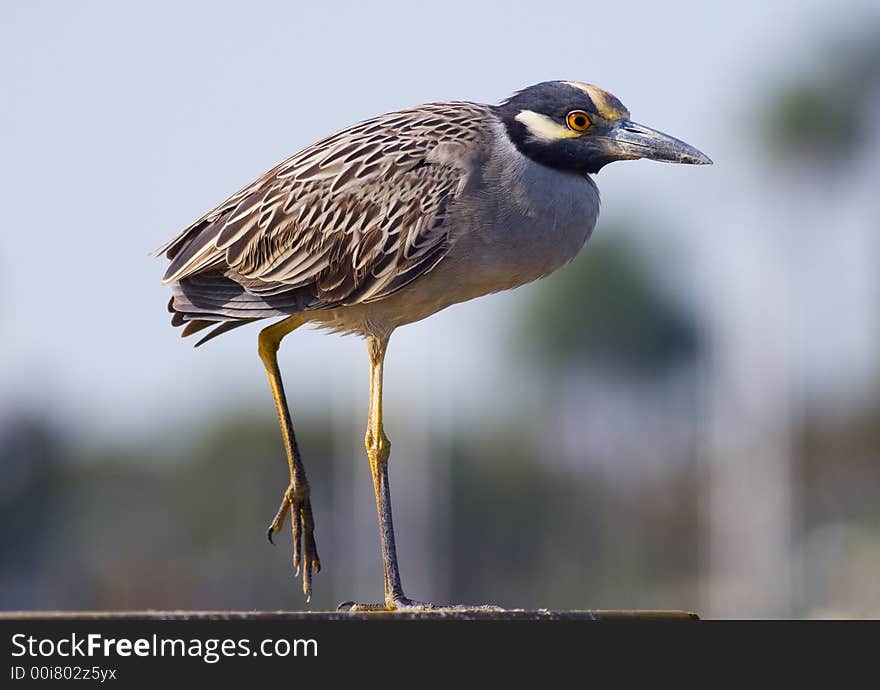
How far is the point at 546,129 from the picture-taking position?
12.9 m

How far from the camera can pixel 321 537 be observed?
3565 inches

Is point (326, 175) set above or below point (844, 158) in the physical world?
above

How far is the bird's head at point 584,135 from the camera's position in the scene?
→ 12.9 meters

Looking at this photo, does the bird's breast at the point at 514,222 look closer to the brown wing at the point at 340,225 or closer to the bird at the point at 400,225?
the bird at the point at 400,225

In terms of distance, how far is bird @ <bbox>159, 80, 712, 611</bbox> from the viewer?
41.4ft

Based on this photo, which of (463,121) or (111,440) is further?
(111,440)

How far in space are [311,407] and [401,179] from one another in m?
93.5

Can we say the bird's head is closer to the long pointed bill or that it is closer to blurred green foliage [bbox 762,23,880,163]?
the long pointed bill

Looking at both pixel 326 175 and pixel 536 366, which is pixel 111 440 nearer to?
pixel 536 366

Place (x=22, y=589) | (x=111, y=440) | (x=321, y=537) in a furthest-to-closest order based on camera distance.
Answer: (x=111, y=440), (x=321, y=537), (x=22, y=589)

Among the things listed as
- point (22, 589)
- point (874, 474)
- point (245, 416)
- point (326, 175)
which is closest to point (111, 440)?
point (245, 416)

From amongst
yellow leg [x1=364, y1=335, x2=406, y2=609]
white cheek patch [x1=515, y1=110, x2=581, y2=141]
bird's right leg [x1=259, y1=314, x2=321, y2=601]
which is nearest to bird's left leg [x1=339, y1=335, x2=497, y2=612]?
yellow leg [x1=364, y1=335, x2=406, y2=609]

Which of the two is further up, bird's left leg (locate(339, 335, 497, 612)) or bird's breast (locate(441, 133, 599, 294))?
bird's breast (locate(441, 133, 599, 294))

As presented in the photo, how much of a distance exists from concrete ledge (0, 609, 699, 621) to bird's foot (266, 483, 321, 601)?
8.04 ft
